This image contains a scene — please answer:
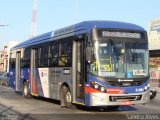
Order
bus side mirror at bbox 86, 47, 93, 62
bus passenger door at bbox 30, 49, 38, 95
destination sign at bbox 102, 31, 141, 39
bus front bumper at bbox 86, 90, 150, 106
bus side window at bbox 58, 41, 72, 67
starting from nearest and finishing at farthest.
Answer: bus front bumper at bbox 86, 90, 150, 106, bus side mirror at bbox 86, 47, 93, 62, destination sign at bbox 102, 31, 141, 39, bus side window at bbox 58, 41, 72, 67, bus passenger door at bbox 30, 49, 38, 95

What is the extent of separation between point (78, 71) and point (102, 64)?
1.57 m

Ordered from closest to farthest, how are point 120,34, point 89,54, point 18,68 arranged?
point 89,54
point 120,34
point 18,68

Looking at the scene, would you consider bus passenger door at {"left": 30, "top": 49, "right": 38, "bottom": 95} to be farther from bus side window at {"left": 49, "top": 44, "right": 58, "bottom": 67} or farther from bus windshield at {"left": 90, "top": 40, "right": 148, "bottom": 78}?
bus windshield at {"left": 90, "top": 40, "right": 148, "bottom": 78}

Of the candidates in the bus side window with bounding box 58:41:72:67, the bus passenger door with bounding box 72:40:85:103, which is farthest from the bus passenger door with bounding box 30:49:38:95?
the bus passenger door with bounding box 72:40:85:103

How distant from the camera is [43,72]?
20.3 meters

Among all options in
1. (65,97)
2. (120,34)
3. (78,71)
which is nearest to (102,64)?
(120,34)

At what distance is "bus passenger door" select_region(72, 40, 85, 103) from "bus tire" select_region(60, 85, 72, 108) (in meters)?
0.65

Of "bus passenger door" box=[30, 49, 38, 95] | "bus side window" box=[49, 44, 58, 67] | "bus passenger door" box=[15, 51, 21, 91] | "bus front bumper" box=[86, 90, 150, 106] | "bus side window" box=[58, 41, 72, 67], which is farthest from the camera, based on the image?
"bus passenger door" box=[15, 51, 21, 91]

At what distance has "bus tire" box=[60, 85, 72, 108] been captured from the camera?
16.9m

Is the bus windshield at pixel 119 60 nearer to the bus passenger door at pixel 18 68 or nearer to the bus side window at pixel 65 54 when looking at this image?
the bus side window at pixel 65 54

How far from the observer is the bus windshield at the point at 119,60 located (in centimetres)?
1480

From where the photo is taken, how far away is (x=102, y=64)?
1482 cm

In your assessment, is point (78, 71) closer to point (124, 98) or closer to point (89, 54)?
point (89, 54)

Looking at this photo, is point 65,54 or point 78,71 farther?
point 65,54
